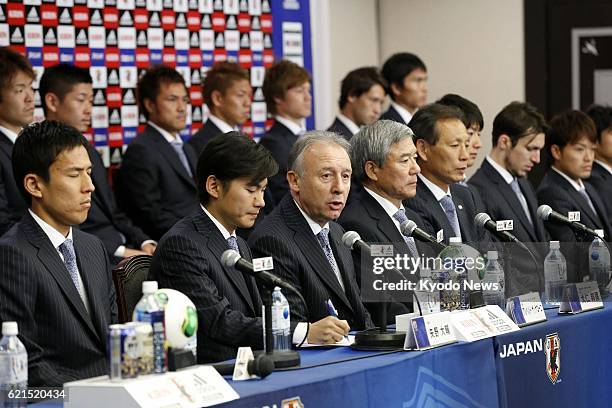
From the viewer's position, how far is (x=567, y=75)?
9.17 meters

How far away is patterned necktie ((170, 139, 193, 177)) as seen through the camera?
6.41 m

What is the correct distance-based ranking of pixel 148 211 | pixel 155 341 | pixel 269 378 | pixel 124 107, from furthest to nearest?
pixel 124 107
pixel 148 211
pixel 269 378
pixel 155 341

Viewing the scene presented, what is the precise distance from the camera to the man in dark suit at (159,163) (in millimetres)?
6270

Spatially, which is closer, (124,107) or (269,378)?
(269,378)

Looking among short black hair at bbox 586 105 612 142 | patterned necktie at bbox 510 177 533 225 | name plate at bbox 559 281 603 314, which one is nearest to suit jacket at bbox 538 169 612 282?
patterned necktie at bbox 510 177 533 225

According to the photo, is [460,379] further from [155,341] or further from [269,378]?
[155,341]

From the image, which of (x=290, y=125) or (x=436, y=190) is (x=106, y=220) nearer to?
(x=290, y=125)

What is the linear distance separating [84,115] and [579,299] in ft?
8.94

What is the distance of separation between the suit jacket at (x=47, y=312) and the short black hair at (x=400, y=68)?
13.9ft

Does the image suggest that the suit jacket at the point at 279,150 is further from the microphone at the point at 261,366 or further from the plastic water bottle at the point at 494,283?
the microphone at the point at 261,366

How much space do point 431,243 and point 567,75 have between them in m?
5.50

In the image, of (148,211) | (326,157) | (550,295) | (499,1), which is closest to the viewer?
(326,157)

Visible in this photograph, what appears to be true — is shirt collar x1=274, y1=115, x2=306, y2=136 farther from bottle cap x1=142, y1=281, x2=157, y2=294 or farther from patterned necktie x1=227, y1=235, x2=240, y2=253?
bottle cap x1=142, y1=281, x2=157, y2=294

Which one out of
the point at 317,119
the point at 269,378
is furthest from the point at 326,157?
the point at 317,119
